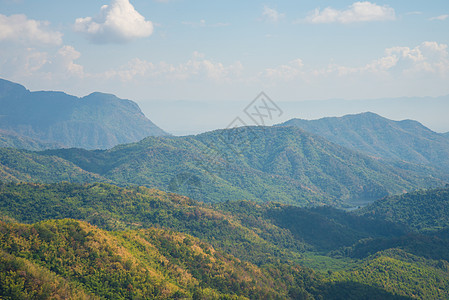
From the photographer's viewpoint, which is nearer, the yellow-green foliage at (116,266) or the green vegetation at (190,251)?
the yellow-green foliage at (116,266)

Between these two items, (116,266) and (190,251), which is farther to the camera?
(190,251)

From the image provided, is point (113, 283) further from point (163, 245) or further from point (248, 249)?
point (248, 249)

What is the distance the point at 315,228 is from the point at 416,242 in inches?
2066

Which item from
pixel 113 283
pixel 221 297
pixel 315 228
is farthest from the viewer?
pixel 315 228

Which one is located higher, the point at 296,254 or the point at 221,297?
the point at 221,297

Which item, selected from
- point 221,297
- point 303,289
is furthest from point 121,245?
point 303,289

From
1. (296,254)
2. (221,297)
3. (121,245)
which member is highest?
(121,245)

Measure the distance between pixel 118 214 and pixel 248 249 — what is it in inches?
2264

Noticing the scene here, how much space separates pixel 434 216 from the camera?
193000mm

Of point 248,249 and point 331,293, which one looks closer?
point 331,293

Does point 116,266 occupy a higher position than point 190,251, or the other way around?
point 116,266

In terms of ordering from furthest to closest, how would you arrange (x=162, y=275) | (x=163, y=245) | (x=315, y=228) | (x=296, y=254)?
(x=315, y=228), (x=296, y=254), (x=163, y=245), (x=162, y=275)

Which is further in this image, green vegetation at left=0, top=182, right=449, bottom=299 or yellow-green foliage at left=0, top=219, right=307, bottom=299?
green vegetation at left=0, top=182, right=449, bottom=299

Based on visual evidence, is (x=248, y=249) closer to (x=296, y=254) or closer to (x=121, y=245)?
(x=296, y=254)
